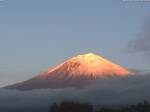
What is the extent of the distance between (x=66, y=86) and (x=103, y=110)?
94.0 metres

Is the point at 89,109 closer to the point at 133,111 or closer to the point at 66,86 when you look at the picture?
the point at 133,111

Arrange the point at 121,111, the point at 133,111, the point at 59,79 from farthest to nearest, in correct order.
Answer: the point at 59,79, the point at 121,111, the point at 133,111

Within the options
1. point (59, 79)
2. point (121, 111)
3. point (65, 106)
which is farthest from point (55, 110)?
point (59, 79)

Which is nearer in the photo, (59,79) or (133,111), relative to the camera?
(133,111)

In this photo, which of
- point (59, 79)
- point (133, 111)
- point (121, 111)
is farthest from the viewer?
point (59, 79)

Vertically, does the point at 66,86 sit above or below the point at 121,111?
above

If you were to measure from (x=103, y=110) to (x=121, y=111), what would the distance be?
2845mm

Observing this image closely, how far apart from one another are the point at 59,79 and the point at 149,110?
10122 centimetres

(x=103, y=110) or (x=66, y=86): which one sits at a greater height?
(x=66, y=86)

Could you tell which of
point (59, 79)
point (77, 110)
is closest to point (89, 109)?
point (77, 110)

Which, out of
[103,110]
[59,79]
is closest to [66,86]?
[59,79]

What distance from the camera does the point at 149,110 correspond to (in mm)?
99312

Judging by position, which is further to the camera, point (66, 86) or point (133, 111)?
point (66, 86)

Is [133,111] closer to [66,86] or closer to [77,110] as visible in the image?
[77,110]
